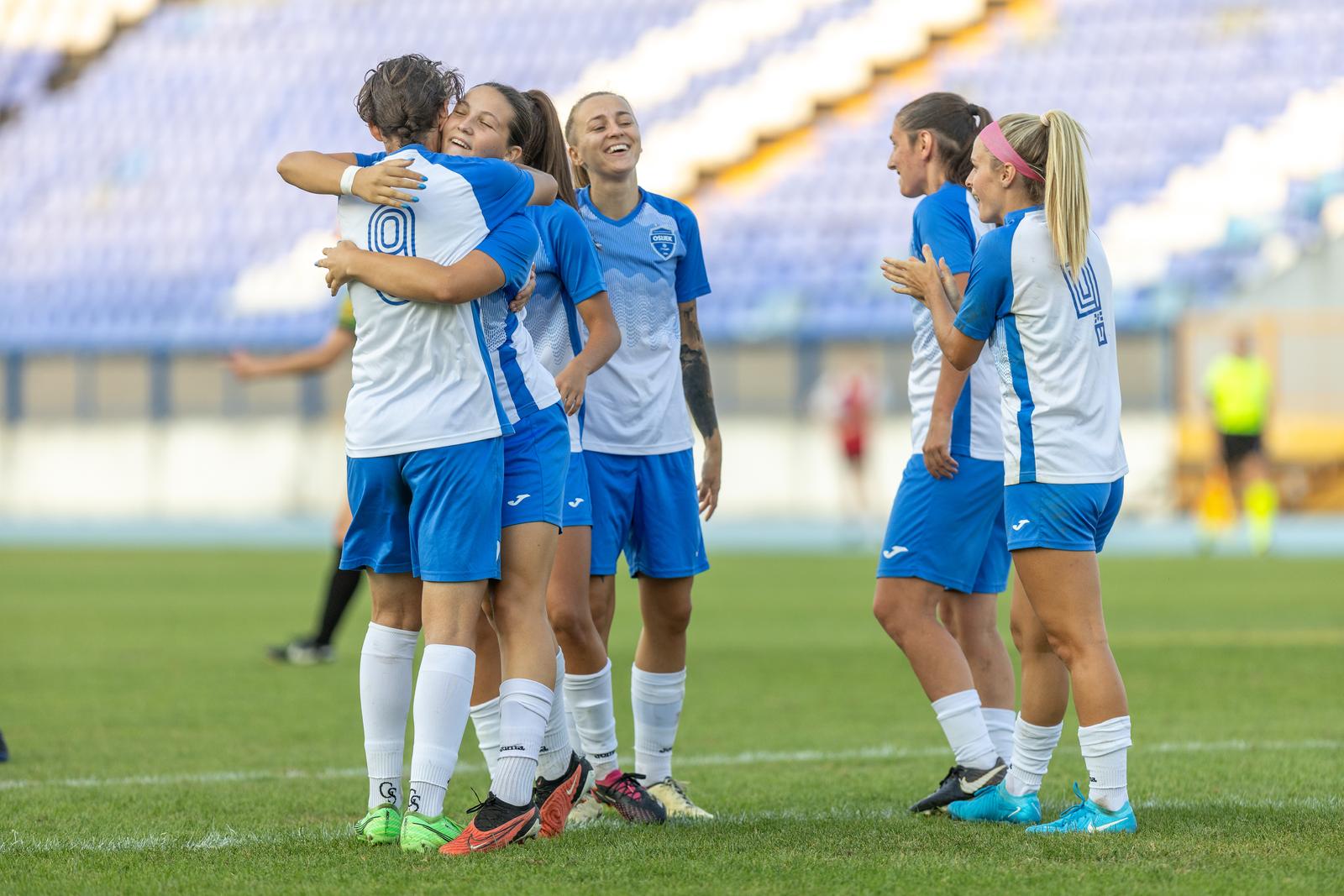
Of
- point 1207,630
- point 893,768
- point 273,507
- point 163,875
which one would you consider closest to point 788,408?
point 273,507

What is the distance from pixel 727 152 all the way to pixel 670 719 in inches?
953

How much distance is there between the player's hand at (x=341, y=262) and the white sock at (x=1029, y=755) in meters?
2.07

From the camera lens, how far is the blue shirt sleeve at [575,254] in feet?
15.4

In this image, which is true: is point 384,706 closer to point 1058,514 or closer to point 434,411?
point 434,411

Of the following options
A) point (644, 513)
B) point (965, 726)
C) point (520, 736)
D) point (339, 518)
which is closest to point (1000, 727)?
point (965, 726)

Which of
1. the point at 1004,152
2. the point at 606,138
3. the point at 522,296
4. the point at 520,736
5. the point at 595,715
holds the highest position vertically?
the point at 606,138

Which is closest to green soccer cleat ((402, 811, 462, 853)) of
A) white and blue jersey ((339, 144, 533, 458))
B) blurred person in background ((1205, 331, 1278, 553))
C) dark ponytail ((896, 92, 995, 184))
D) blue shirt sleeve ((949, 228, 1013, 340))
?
white and blue jersey ((339, 144, 533, 458))

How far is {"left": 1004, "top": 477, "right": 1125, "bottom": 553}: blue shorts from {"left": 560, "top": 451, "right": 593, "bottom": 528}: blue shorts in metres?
1.20

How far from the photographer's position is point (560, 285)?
4.89 m

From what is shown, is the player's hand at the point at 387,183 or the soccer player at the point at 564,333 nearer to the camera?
the player's hand at the point at 387,183

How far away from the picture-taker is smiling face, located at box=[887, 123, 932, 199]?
4.89 metres

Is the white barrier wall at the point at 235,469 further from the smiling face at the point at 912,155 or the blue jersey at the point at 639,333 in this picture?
the smiling face at the point at 912,155

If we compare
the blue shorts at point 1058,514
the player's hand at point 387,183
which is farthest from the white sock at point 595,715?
the player's hand at point 387,183

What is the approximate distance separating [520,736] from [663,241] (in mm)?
1595
